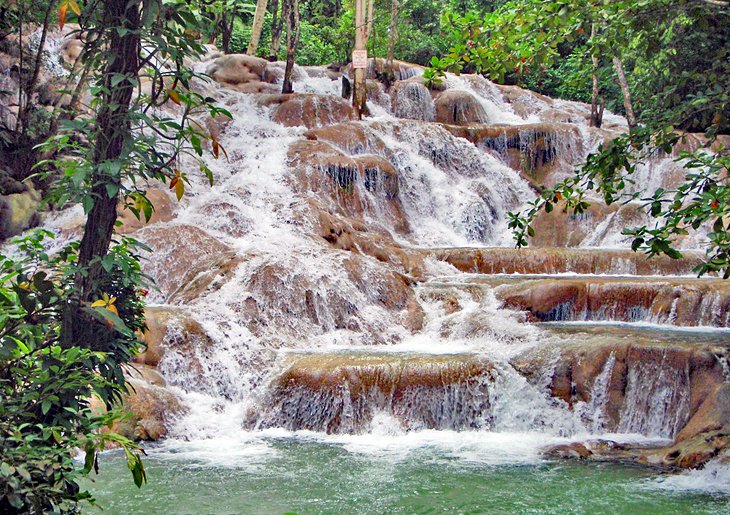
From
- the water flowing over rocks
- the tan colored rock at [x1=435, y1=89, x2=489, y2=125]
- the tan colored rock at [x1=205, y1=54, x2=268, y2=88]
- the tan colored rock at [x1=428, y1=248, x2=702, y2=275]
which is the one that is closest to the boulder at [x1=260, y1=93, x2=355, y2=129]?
the water flowing over rocks

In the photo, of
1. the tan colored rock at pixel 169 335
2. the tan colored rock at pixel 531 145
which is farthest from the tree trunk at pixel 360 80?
the tan colored rock at pixel 169 335

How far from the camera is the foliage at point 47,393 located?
2551 mm

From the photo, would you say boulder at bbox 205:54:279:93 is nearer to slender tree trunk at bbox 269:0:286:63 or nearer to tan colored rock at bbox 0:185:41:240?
slender tree trunk at bbox 269:0:286:63

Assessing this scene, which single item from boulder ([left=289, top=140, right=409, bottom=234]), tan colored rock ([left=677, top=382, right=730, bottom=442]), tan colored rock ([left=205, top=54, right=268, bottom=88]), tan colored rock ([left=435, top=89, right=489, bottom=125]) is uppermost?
tan colored rock ([left=205, top=54, right=268, bottom=88])

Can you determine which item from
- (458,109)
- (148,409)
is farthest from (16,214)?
(458,109)

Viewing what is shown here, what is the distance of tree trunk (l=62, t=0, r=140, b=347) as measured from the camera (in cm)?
297

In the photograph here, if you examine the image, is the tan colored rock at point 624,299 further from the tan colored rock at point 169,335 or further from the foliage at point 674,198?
the foliage at point 674,198

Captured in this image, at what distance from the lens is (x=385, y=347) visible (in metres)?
10.6

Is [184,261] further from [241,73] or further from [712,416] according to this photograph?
[241,73]

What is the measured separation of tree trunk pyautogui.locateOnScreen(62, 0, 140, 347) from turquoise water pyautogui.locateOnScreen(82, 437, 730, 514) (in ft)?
10.5

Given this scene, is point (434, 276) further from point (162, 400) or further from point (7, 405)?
point (7, 405)

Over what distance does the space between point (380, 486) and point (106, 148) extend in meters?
4.32

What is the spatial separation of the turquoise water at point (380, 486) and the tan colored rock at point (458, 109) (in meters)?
15.1

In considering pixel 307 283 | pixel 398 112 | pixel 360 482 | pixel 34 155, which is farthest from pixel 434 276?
pixel 398 112
